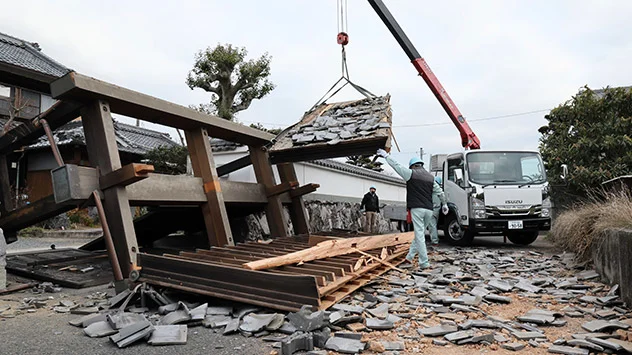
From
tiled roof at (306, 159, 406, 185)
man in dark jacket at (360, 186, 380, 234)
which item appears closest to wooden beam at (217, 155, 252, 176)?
tiled roof at (306, 159, 406, 185)

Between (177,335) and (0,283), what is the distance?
329 cm

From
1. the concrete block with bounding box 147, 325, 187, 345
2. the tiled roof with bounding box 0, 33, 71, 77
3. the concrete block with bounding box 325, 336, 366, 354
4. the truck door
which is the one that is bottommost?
the concrete block with bounding box 325, 336, 366, 354

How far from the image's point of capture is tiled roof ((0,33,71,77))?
18250 mm

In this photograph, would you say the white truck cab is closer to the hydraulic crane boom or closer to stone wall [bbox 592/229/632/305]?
the hydraulic crane boom

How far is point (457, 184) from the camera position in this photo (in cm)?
1021

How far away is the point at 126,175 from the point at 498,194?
7820mm

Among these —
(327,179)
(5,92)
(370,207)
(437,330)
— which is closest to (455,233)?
(370,207)

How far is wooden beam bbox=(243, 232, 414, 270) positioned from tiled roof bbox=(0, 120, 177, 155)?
8.86 meters

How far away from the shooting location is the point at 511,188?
9.51 m

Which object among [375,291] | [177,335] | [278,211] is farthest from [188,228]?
[177,335]

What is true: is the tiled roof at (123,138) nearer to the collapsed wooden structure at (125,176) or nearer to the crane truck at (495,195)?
the collapsed wooden structure at (125,176)

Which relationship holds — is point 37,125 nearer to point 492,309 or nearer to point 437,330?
point 437,330

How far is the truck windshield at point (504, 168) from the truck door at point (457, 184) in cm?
23

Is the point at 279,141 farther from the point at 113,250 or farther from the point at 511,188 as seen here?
the point at 511,188
